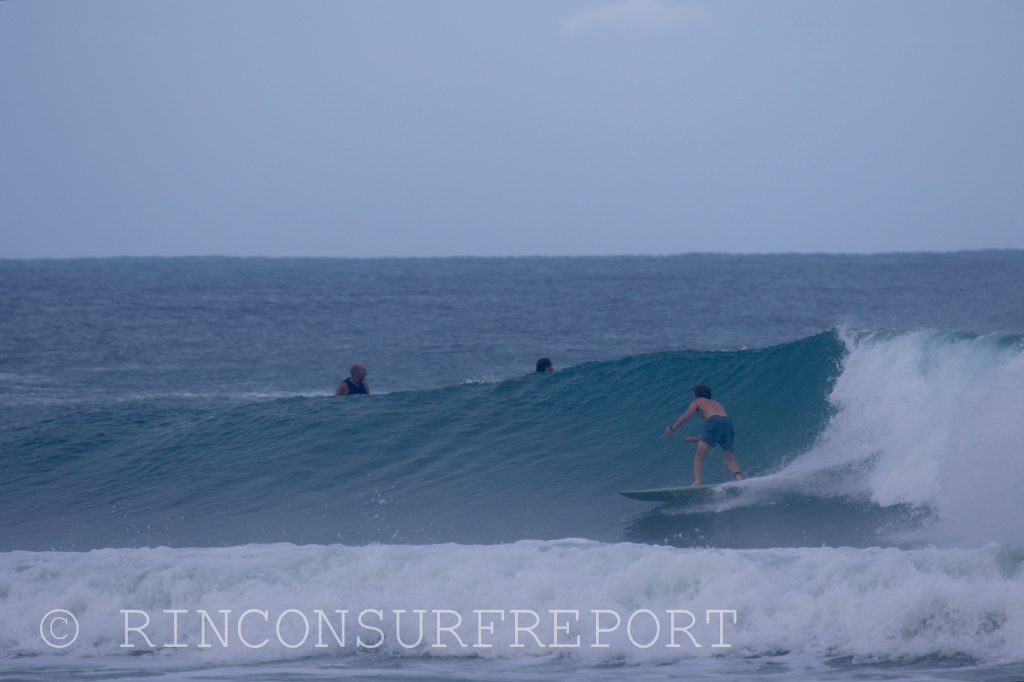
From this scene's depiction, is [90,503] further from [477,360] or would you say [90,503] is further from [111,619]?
[477,360]

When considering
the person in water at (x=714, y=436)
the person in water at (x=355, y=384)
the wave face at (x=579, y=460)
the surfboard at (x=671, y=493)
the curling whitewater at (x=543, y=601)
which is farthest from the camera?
the person in water at (x=355, y=384)

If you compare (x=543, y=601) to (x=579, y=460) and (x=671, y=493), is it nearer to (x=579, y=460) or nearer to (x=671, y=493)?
(x=671, y=493)

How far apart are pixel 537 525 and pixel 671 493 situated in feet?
4.64

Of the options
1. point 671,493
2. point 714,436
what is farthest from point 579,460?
point 714,436

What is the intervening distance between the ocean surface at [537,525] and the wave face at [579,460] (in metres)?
0.04

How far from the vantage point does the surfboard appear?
9156mm

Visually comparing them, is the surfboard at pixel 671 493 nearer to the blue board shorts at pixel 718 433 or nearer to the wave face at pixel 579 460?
the wave face at pixel 579 460

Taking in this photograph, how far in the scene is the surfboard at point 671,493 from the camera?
30.0ft

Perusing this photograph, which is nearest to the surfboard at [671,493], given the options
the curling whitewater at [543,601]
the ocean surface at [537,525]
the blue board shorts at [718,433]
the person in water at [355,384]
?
the ocean surface at [537,525]

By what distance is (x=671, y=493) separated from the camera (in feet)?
30.3

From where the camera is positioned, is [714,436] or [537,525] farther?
[714,436]

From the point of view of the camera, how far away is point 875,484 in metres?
9.11

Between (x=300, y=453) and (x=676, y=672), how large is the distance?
24.8 ft

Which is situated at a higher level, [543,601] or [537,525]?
[537,525]
